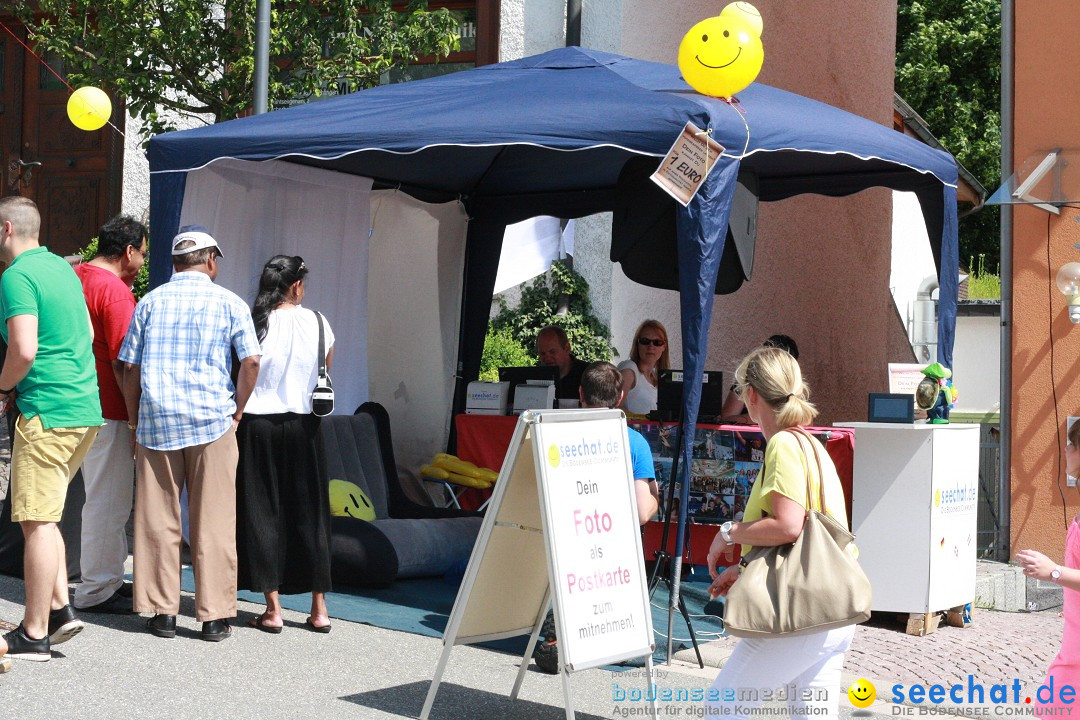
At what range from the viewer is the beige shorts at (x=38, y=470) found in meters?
5.13

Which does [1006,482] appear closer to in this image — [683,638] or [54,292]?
[683,638]

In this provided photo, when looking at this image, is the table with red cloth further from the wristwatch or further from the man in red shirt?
the wristwatch

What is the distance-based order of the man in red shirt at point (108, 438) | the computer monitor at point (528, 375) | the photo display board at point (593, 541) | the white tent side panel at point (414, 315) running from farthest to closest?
the white tent side panel at point (414, 315) → the computer monitor at point (528, 375) → the man in red shirt at point (108, 438) → the photo display board at point (593, 541)

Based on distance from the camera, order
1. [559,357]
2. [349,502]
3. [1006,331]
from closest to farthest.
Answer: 1. [349,502]
2. [1006,331]
3. [559,357]

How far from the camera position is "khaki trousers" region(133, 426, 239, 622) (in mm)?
5820

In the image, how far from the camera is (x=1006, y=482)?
28.8 ft

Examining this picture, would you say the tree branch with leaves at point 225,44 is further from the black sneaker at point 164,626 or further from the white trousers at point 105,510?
the black sneaker at point 164,626

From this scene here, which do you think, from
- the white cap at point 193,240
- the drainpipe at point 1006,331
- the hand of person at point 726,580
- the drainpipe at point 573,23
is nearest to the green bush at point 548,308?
the drainpipe at point 573,23

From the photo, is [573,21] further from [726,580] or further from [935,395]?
[726,580]

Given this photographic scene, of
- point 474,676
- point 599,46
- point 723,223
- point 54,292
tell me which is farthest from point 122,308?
point 599,46

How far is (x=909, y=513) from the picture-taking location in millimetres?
6938

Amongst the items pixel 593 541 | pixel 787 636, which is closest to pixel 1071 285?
pixel 593 541

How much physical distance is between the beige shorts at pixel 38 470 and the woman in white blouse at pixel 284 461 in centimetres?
106

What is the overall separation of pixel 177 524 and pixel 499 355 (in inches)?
310
